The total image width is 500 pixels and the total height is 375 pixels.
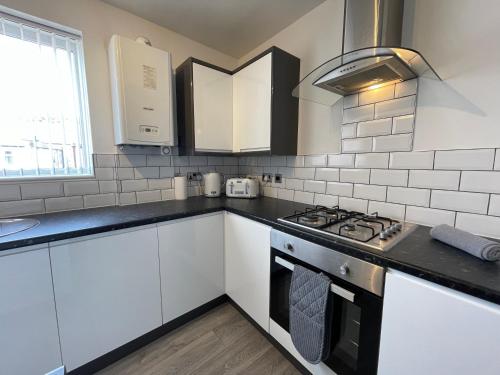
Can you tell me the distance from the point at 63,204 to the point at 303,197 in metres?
1.75

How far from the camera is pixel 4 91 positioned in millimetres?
1261

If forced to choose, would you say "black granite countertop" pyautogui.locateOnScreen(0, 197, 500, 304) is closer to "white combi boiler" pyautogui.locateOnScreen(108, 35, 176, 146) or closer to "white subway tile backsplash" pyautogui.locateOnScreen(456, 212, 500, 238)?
"white subway tile backsplash" pyautogui.locateOnScreen(456, 212, 500, 238)

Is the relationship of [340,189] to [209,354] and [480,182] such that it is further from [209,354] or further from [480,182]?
[209,354]

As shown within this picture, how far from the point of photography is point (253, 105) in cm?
173

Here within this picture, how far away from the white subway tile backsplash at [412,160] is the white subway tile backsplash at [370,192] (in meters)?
0.15

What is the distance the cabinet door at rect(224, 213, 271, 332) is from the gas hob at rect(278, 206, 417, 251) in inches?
9.9

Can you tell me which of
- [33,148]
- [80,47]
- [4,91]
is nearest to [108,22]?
[80,47]

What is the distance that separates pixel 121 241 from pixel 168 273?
0.38 metres

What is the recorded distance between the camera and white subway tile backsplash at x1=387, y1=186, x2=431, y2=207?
1.11 meters

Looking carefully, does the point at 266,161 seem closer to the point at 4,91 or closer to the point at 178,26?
the point at 178,26

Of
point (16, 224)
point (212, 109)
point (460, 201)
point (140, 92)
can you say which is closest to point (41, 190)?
point (16, 224)

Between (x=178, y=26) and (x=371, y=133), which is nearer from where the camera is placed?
(x=371, y=133)

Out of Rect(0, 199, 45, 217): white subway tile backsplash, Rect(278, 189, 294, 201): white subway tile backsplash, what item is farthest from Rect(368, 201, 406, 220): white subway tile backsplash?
Rect(0, 199, 45, 217): white subway tile backsplash

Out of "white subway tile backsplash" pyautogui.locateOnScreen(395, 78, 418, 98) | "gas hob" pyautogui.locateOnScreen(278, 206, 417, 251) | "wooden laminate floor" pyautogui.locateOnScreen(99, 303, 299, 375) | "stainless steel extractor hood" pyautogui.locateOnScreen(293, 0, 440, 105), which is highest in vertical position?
"stainless steel extractor hood" pyautogui.locateOnScreen(293, 0, 440, 105)
